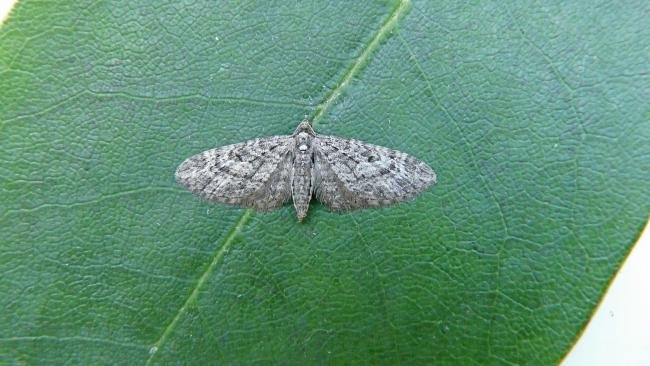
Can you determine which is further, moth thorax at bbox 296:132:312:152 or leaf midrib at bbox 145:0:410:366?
moth thorax at bbox 296:132:312:152

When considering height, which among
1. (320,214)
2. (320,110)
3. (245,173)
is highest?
(320,110)

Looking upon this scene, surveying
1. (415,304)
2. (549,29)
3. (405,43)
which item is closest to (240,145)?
(405,43)

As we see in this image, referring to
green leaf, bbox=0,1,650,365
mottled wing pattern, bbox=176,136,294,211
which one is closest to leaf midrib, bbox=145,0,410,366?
green leaf, bbox=0,1,650,365

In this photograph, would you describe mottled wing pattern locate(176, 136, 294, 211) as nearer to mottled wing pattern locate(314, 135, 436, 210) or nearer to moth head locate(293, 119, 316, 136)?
moth head locate(293, 119, 316, 136)

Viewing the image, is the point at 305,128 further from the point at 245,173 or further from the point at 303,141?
the point at 245,173

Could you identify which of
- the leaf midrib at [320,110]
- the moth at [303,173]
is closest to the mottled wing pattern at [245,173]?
the moth at [303,173]

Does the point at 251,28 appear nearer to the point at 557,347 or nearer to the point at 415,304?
the point at 415,304

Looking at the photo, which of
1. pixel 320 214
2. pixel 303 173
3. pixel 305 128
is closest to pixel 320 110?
pixel 305 128
